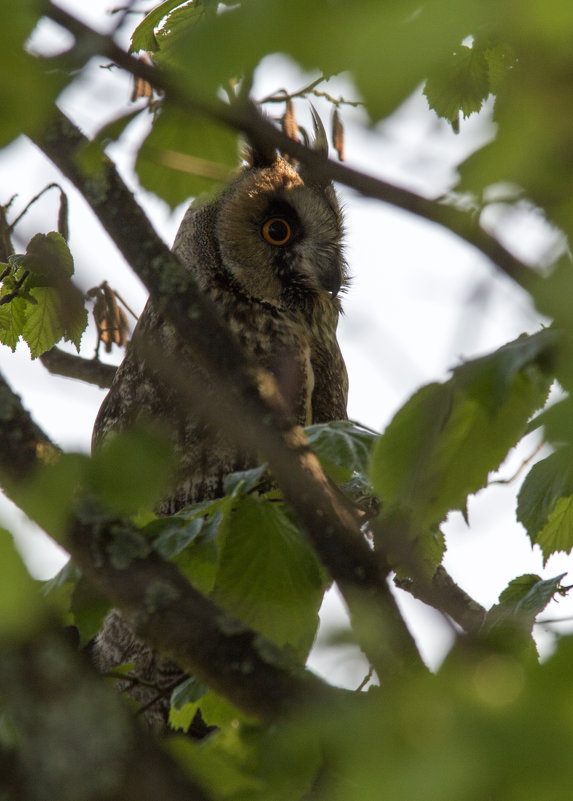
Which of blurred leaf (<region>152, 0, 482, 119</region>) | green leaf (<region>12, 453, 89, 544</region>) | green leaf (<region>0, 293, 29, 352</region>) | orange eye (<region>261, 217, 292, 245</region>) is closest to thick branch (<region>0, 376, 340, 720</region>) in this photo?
green leaf (<region>12, 453, 89, 544</region>)

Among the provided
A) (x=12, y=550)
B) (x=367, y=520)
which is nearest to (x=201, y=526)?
(x=367, y=520)

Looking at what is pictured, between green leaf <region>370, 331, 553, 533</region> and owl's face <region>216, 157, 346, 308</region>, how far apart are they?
2.67 meters

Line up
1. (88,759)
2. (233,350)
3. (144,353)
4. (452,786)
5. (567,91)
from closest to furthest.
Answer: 1. (452,786)
2. (567,91)
3. (88,759)
4. (144,353)
5. (233,350)

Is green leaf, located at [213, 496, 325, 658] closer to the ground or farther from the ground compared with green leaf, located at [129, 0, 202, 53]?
closer to the ground

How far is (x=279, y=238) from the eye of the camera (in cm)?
409

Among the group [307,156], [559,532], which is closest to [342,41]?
[307,156]

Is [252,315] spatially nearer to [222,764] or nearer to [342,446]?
[342,446]

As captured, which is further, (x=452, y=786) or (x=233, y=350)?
(x=233, y=350)

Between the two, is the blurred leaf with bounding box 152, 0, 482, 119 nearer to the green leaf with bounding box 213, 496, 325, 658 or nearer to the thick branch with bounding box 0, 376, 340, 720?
the thick branch with bounding box 0, 376, 340, 720

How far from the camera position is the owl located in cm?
294

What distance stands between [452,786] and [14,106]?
0.64 metres

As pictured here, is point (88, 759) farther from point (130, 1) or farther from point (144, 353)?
point (130, 1)

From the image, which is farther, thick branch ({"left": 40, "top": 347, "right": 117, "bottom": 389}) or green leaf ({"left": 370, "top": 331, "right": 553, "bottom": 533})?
thick branch ({"left": 40, "top": 347, "right": 117, "bottom": 389})

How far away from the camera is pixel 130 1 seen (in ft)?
4.28
